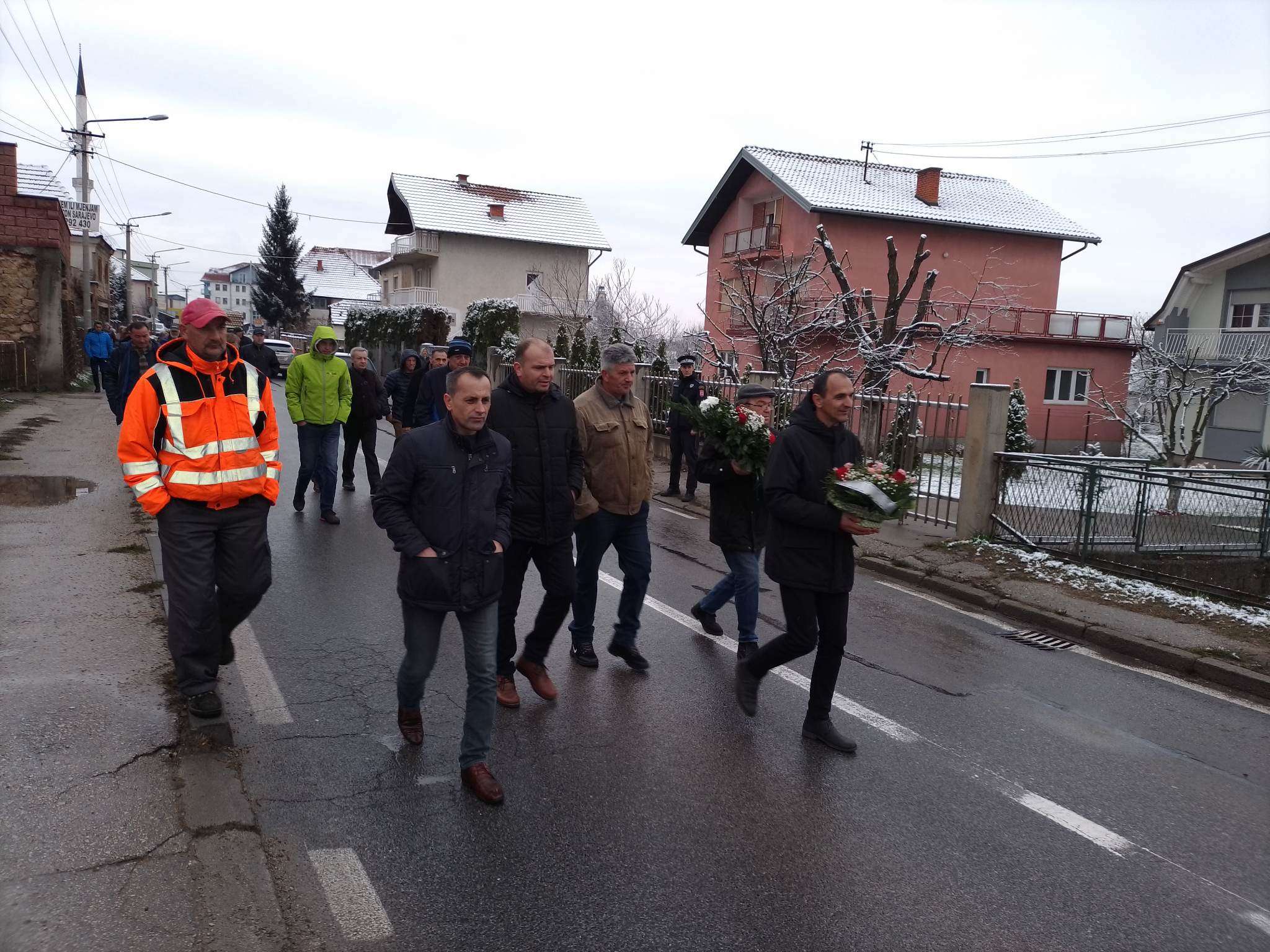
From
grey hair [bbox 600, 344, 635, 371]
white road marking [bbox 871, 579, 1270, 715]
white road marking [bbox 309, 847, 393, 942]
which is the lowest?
white road marking [bbox 871, 579, 1270, 715]

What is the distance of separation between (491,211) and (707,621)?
155ft

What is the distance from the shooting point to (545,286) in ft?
164

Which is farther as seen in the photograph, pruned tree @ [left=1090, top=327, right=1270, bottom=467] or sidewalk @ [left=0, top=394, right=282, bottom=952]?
pruned tree @ [left=1090, top=327, right=1270, bottom=467]

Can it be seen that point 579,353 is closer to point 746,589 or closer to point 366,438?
point 366,438

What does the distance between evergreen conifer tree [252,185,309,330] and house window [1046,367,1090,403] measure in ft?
186

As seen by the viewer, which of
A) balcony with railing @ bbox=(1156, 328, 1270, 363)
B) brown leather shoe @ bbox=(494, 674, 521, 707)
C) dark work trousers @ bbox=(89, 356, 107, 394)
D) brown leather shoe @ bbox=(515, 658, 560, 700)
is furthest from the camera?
balcony with railing @ bbox=(1156, 328, 1270, 363)

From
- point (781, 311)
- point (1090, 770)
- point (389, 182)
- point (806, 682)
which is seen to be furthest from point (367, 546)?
point (389, 182)

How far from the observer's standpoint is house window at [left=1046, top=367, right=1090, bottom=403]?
34.0 meters

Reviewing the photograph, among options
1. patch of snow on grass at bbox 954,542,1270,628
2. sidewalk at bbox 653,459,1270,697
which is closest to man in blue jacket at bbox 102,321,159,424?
sidewalk at bbox 653,459,1270,697

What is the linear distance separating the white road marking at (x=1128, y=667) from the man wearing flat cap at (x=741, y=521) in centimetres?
268

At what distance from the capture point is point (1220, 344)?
30.4m

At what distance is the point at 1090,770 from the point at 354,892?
3541mm

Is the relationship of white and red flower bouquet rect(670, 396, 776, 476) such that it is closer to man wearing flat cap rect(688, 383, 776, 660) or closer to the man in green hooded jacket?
man wearing flat cap rect(688, 383, 776, 660)

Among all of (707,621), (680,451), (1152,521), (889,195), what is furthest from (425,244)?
(707,621)
